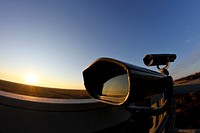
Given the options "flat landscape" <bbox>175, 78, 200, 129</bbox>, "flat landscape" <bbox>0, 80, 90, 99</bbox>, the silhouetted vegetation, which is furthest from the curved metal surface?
the silhouetted vegetation

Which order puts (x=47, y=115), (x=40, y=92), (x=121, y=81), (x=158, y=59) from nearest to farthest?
(x=121, y=81) → (x=47, y=115) → (x=158, y=59) → (x=40, y=92)

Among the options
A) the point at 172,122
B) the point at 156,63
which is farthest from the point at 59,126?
the point at 172,122

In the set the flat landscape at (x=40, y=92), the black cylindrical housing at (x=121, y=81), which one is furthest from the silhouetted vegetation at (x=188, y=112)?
the black cylindrical housing at (x=121, y=81)

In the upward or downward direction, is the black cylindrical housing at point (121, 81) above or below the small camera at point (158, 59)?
below

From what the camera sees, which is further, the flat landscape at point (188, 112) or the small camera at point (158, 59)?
the flat landscape at point (188, 112)

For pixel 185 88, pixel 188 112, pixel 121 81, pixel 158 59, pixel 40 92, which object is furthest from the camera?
pixel 188 112

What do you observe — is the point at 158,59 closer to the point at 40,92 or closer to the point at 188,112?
the point at 40,92

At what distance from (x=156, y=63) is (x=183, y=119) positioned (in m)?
3.57

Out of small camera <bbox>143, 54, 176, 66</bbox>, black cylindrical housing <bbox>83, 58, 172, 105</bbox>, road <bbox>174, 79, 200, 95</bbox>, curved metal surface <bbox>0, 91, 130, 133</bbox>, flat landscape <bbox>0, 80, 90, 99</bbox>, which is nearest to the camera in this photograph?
black cylindrical housing <bbox>83, 58, 172, 105</bbox>

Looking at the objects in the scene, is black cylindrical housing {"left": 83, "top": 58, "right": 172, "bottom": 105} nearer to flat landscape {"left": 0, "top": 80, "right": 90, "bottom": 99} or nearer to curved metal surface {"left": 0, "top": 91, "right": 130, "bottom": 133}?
curved metal surface {"left": 0, "top": 91, "right": 130, "bottom": 133}

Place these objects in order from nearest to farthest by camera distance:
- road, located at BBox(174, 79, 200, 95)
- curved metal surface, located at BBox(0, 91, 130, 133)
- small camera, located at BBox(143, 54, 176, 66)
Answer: curved metal surface, located at BBox(0, 91, 130, 133)
small camera, located at BBox(143, 54, 176, 66)
road, located at BBox(174, 79, 200, 95)

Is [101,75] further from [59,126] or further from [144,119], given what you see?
[59,126]

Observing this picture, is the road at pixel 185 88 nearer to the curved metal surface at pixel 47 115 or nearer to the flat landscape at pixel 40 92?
the flat landscape at pixel 40 92

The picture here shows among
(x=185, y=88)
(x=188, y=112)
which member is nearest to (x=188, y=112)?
(x=188, y=112)
